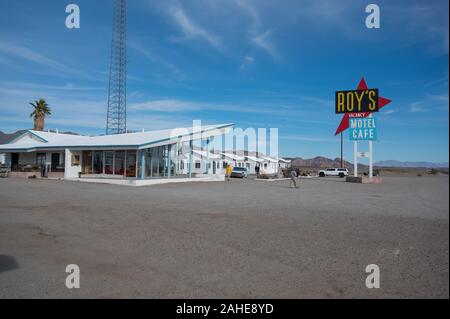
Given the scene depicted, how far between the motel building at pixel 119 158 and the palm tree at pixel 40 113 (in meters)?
8.77

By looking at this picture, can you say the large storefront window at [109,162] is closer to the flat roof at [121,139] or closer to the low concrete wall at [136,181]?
the flat roof at [121,139]

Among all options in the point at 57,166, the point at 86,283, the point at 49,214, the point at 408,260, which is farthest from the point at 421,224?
the point at 57,166

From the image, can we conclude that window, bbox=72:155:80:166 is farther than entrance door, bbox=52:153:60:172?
No

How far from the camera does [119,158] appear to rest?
90.0 feet

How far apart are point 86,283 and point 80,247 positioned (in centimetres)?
210

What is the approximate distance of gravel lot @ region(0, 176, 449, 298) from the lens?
4684 mm

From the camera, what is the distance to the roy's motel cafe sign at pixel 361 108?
30094 mm

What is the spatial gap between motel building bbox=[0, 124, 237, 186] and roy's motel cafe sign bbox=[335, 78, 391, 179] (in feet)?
33.8

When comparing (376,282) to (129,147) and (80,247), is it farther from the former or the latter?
(129,147)

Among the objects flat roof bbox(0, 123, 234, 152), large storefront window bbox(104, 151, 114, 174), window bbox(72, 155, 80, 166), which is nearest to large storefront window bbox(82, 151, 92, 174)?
window bbox(72, 155, 80, 166)

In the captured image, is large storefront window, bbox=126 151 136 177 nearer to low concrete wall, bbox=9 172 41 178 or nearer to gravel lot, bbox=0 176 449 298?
low concrete wall, bbox=9 172 41 178

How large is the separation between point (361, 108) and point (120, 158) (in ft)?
66.7

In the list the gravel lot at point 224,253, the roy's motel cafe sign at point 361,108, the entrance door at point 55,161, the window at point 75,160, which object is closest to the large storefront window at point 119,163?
the window at point 75,160

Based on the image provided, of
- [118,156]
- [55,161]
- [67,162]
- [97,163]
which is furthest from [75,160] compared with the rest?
[118,156]
